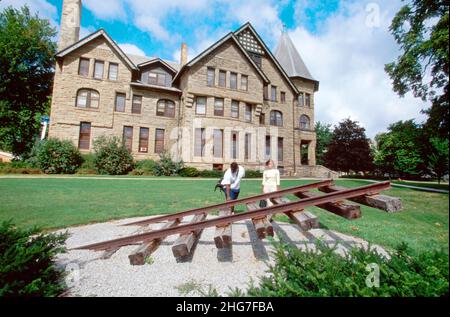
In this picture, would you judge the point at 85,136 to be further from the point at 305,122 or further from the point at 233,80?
the point at 305,122

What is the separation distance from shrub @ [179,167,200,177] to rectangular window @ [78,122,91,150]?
10283mm

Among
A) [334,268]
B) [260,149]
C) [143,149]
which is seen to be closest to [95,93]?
[143,149]

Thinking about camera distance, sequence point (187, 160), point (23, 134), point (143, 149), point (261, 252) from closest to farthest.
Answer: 1. point (261, 252)
2. point (187, 160)
3. point (143, 149)
4. point (23, 134)

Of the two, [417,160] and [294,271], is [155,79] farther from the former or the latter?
[417,160]

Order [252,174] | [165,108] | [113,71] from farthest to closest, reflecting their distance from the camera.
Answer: [165,108] → [113,71] → [252,174]

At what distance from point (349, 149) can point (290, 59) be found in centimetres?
1622

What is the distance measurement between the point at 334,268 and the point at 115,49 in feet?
92.9

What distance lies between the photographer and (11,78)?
2778 centimetres

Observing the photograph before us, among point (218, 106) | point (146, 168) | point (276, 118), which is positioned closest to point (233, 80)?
point (218, 106)

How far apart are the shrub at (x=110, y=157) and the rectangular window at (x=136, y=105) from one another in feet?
14.9

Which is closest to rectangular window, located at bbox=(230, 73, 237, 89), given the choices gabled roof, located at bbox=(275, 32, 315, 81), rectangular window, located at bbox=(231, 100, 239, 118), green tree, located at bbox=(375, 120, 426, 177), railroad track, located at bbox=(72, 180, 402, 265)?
rectangular window, located at bbox=(231, 100, 239, 118)

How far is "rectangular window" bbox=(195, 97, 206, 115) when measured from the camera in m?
24.6

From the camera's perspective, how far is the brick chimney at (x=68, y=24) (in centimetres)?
2447

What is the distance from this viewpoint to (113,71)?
79.5 feet
